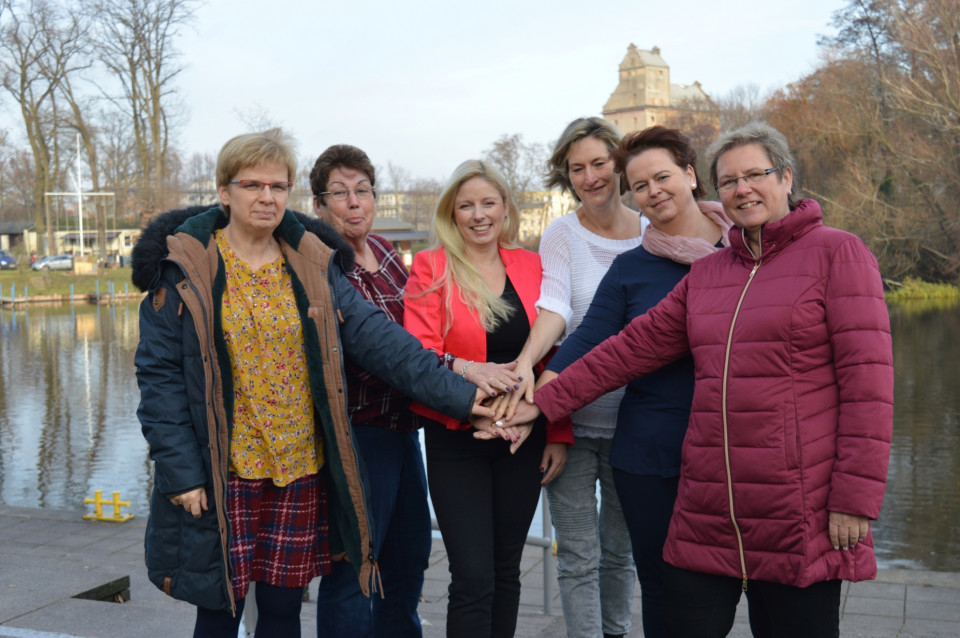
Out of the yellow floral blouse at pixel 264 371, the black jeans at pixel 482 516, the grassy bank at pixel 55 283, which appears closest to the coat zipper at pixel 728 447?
the black jeans at pixel 482 516

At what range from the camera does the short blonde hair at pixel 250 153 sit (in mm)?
2855

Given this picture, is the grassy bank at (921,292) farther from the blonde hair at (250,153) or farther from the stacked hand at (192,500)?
the stacked hand at (192,500)

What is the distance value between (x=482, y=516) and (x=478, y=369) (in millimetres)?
529

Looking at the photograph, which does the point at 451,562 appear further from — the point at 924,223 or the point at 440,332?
the point at 924,223

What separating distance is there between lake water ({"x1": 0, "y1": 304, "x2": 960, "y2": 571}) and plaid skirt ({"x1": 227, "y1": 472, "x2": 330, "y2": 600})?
427 centimetres

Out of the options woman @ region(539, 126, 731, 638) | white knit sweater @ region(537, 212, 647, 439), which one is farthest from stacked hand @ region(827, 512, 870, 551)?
white knit sweater @ region(537, 212, 647, 439)

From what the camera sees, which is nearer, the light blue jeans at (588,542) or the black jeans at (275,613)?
the black jeans at (275,613)

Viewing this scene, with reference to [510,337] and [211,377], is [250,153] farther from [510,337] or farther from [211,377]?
[510,337]

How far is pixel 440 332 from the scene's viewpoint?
10.6 ft

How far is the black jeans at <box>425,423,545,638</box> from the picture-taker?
3.02 m

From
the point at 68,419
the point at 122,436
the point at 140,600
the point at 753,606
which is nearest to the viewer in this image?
the point at 753,606

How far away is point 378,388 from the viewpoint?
10.9 ft

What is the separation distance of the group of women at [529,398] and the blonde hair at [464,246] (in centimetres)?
1

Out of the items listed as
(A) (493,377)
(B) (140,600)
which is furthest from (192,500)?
(B) (140,600)
